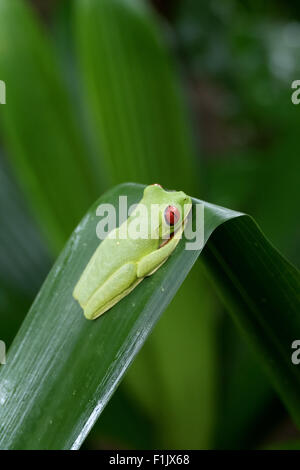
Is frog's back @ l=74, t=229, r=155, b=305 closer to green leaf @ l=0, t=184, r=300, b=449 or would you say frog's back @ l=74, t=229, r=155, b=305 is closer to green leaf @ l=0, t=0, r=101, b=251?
green leaf @ l=0, t=184, r=300, b=449

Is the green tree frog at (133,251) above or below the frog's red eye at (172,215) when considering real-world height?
below

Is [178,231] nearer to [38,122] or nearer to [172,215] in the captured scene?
[172,215]

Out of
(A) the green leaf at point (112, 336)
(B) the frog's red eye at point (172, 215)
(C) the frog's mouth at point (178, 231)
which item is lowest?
(A) the green leaf at point (112, 336)

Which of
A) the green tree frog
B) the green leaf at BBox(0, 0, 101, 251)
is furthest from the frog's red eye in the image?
the green leaf at BBox(0, 0, 101, 251)

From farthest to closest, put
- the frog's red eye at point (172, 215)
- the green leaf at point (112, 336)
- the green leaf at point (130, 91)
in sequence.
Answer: the green leaf at point (130, 91) → the frog's red eye at point (172, 215) → the green leaf at point (112, 336)

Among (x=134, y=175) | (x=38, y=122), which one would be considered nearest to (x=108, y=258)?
(x=134, y=175)

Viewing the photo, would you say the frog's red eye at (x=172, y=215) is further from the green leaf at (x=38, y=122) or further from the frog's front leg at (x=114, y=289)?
the green leaf at (x=38, y=122)

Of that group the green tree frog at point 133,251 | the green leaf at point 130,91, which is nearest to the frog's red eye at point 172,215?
the green tree frog at point 133,251

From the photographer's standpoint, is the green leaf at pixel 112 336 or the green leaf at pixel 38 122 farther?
the green leaf at pixel 38 122
